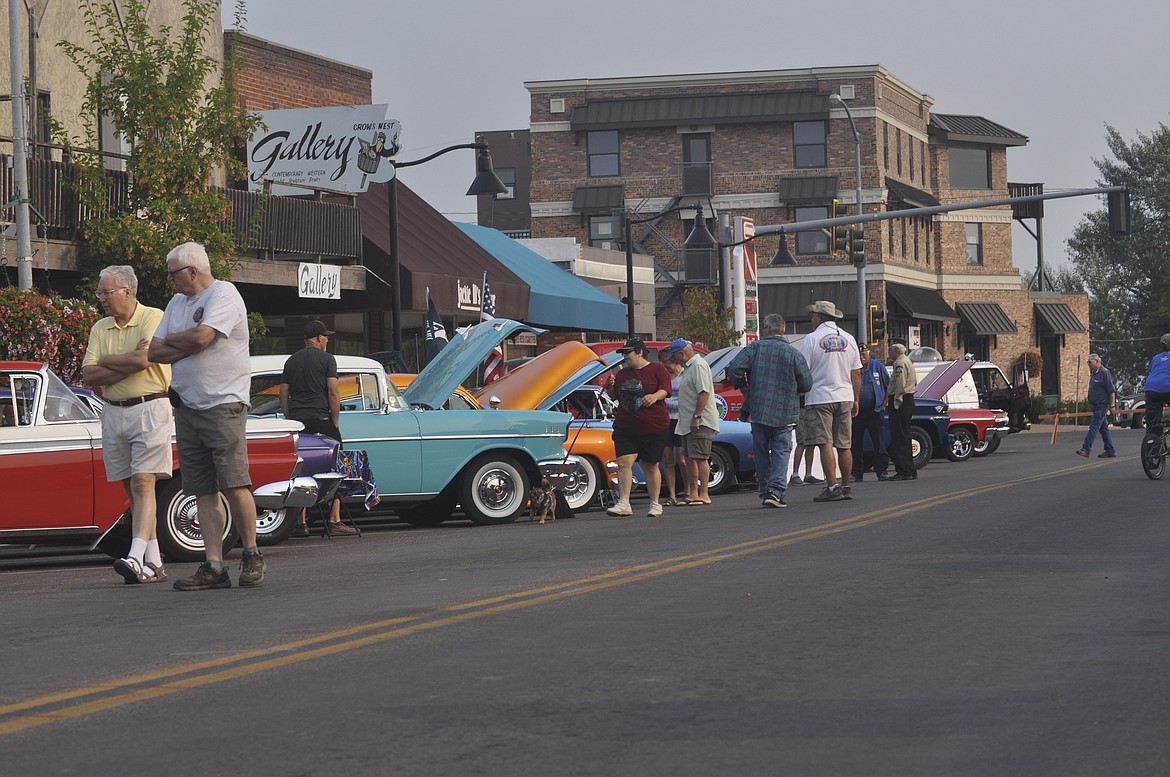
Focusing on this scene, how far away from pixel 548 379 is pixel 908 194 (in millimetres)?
47600

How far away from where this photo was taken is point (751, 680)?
6812 millimetres

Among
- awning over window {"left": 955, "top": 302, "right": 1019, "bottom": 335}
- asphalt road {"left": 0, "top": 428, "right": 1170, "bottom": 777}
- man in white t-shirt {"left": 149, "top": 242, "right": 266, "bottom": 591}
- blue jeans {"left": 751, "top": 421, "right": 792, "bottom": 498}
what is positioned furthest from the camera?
awning over window {"left": 955, "top": 302, "right": 1019, "bottom": 335}

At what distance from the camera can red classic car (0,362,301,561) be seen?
12.6m

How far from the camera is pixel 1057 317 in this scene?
73500mm

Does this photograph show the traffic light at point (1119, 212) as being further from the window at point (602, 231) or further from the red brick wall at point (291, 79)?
the window at point (602, 231)

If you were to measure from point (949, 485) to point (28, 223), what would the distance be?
11.0 m

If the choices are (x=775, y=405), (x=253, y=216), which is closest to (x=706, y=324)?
(x=253, y=216)

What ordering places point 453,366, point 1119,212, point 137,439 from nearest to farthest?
point 137,439, point 453,366, point 1119,212

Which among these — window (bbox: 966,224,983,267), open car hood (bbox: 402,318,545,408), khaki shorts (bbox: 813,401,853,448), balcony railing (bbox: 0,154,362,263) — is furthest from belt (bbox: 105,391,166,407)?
window (bbox: 966,224,983,267)

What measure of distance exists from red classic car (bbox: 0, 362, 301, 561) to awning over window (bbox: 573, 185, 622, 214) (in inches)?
2057

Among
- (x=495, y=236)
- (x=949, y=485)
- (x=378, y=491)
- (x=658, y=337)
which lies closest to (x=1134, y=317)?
(x=658, y=337)

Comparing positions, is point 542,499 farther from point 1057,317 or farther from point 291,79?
point 1057,317

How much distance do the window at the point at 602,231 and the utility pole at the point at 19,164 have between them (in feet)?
147

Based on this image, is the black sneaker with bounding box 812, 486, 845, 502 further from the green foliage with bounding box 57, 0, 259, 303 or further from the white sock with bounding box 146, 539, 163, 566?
the green foliage with bounding box 57, 0, 259, 303
